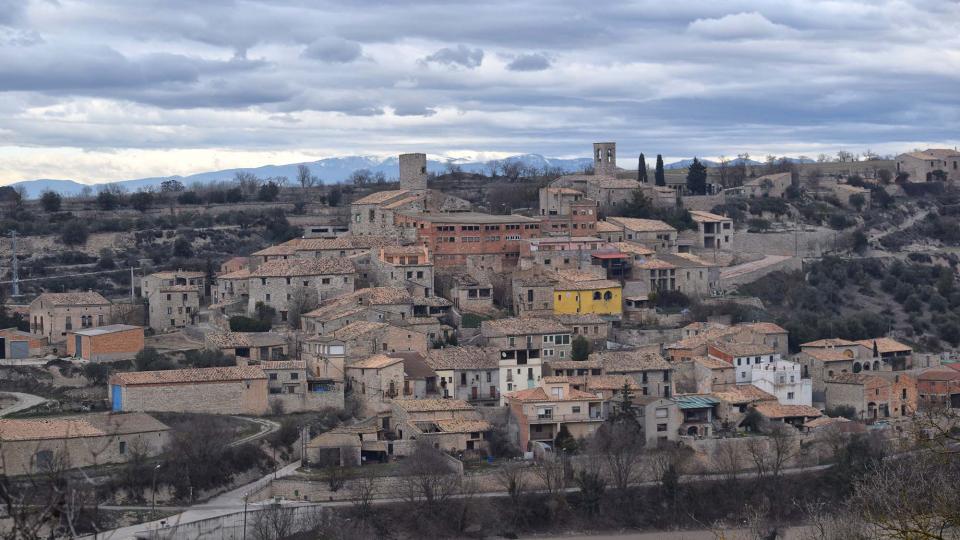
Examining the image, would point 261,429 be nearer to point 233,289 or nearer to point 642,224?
point 233,289

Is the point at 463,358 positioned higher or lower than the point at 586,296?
lower

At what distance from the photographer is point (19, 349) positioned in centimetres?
3123

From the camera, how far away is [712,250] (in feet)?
139

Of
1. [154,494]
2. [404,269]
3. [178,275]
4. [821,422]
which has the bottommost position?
[821,422]

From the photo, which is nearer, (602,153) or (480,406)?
(480,406)

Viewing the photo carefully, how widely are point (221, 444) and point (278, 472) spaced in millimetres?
1129

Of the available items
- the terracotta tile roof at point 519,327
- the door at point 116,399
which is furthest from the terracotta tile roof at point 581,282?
the door at point 116,399

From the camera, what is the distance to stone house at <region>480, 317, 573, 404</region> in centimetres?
3009

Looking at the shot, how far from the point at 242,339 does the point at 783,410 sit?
37.0 ft

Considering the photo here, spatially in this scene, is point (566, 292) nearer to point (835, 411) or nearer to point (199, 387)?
point (835, 411)

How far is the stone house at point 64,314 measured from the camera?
106 feet

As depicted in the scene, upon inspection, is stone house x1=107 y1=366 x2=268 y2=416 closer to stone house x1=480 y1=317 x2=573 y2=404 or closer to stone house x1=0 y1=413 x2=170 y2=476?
stone house x1=0 y1=413 x2=170 y2=476

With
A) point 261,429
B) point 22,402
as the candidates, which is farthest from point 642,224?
point 22,402

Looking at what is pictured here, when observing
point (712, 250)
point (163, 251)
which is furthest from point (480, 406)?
point (163, 251)
